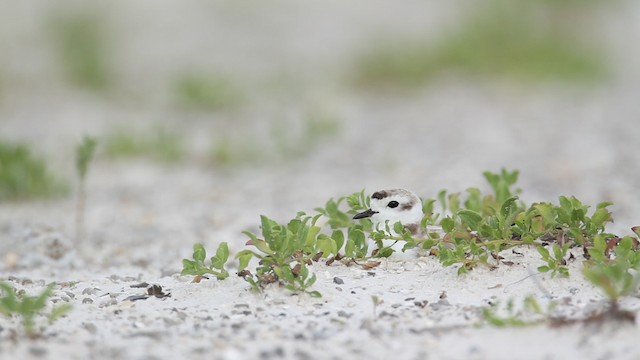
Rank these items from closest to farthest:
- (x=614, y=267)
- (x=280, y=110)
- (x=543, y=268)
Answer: (x=614, y=267), (x=543, y=268), (x=280, y=110)

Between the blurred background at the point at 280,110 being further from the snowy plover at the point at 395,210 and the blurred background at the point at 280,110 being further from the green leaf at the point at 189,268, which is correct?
the snowy plover at the point at 395,210

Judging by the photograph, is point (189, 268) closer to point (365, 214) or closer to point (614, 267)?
point (365, 214)

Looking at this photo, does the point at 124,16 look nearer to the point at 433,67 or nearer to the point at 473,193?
the point at 433,67

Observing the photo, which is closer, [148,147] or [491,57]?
[148,147]

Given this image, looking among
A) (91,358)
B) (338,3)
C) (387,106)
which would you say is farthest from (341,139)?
(338,3)

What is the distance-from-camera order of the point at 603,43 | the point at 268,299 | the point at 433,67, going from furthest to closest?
Answer: the point at 603,43 < the point at 433,67 < the point at 268,299

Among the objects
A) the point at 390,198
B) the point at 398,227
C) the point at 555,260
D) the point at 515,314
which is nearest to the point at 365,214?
the point at 390,198

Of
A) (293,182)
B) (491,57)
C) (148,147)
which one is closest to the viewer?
(293,182)

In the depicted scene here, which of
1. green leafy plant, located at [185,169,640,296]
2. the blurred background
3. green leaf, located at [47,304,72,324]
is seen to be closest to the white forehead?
green leafy plant, located at [185,169,640,296]
